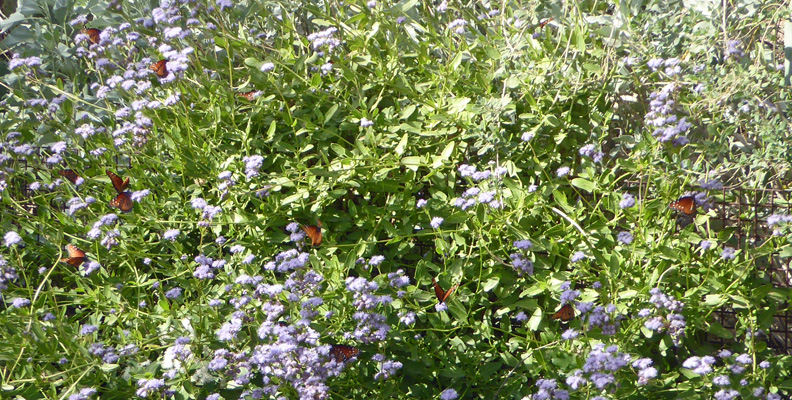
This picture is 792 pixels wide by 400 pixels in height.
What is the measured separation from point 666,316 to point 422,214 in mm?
855

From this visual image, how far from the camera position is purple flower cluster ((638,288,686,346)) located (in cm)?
215

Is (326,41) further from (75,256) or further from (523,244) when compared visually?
(75,256)

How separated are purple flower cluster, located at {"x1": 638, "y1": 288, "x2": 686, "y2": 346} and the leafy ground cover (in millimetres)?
17

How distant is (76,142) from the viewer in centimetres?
277

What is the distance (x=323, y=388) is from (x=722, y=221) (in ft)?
4.95

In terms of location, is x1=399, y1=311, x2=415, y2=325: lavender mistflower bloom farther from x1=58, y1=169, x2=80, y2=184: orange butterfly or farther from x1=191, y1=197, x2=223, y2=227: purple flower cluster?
x1=58, y1=169, x2=80, y2=184: orange butterfly

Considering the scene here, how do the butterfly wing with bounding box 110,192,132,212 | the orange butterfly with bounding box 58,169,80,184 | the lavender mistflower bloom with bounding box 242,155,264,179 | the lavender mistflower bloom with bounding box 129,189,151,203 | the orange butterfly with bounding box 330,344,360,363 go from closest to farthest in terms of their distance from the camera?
1. the orange butterfly with bounding box 330,344,360,363
2. the lavender mistflower bloom with bounding box 242,155,264,179
3. the lavender mistflower bloom with bounding box 129,189,151,203
4. the butterfly wing with bounding box 110,192,132,212
5. the orange butterfly with bounding box 58,169,80,184

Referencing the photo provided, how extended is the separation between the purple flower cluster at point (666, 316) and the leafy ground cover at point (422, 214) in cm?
2

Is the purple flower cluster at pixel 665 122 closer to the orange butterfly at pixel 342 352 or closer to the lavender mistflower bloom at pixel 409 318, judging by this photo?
the lavender mistflower bloom at pixel 409 318

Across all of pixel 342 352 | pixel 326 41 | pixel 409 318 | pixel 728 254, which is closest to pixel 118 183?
pixel 326 41

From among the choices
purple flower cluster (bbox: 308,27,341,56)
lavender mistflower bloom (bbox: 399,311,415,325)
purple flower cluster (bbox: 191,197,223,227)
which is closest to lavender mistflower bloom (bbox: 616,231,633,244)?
lavender mistflower bloom (bbox: 399,311,415,325)

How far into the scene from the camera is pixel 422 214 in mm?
2578

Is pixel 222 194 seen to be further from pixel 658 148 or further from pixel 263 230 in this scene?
pixel 658 148

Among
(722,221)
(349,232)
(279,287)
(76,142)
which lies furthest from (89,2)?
(722,221)
